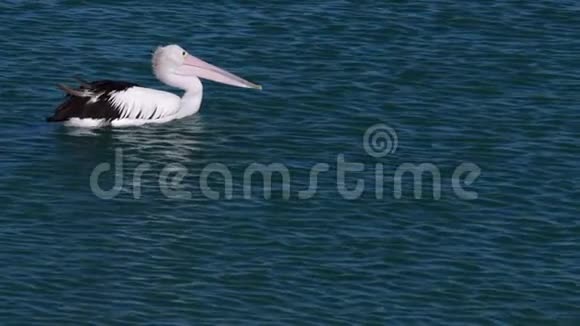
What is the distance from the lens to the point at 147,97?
27.5 metres

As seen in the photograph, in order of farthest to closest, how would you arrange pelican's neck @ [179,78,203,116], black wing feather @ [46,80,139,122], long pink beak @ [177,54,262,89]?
long pink beak @ [177,54,262,89] < pelican's neck @ [179,78,203,116] < black wing feather @ [46,80,139,122]

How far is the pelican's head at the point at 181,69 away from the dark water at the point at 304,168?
57 cm

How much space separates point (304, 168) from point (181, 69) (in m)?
3.91

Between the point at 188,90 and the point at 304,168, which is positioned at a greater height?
the point at 188,90

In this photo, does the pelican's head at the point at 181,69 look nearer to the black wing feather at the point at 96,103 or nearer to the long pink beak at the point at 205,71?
the long pink beak at the point at 205,71

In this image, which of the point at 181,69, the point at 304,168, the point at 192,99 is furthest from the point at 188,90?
the point at 304,168

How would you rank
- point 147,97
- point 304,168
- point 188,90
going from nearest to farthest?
1. point 304,168
2. point 147,97
3. point 188,90

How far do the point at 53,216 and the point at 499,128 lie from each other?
24.5ft

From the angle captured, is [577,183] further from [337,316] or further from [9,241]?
[9,241]

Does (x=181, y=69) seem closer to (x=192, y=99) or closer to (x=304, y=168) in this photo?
(x=192, y=99)

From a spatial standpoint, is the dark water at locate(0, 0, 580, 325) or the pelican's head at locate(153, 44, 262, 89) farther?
the pelican's head at locate(153, 44, 262, 89)

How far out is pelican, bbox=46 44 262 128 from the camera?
26.9 m

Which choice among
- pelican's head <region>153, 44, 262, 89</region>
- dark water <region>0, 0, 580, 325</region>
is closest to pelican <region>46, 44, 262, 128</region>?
pelican's head <region>153, 44, 262, 89</region>

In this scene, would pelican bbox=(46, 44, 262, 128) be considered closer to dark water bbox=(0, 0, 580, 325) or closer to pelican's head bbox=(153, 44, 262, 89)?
pelican's head bbox=(153, 44, 262, 89)
